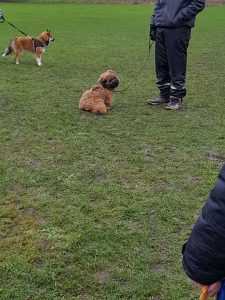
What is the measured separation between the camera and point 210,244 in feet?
5.16

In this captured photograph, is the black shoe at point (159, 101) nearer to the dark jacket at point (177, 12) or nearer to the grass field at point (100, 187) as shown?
the grass field at point (100, 187)

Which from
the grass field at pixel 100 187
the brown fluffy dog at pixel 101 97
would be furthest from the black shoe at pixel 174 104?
the brown fluffy dog at pixel 101 97

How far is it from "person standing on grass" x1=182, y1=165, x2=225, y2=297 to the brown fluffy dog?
4690 millimetres

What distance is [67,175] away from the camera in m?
4.33

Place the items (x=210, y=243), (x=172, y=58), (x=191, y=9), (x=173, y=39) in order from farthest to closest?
1. (x=172, y=58)
2. (x=173, y=39)
3. (x=191, y=9)
4. (x=210, y=243)

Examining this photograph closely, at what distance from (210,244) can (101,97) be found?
4.92m

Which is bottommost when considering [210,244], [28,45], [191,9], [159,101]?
[159,101]

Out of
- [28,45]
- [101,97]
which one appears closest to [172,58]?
[101,97]

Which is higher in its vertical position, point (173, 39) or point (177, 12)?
point (177, 12)

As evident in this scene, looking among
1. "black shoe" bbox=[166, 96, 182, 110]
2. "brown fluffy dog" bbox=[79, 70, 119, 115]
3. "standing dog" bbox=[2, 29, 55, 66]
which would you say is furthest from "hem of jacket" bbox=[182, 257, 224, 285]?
"standing dog" bbox=[2, 29, 55, 66]

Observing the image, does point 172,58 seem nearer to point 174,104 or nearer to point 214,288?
point 174,104

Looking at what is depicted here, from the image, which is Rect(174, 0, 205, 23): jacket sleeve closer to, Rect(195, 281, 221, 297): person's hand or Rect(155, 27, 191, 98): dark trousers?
Rect(155, 27, 191, 98): dark trousers

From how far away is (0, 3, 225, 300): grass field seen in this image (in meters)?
2.88

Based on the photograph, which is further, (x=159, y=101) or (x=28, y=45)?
(x=28, y=45)
